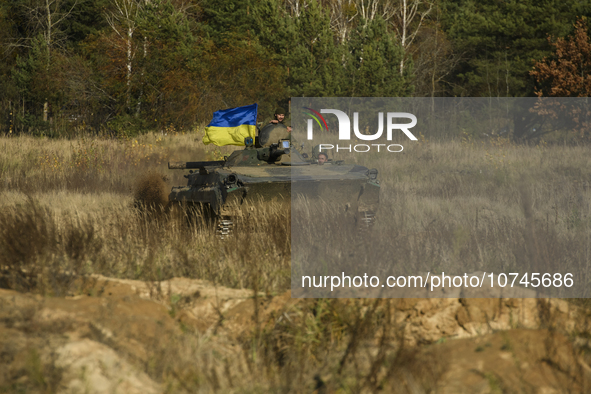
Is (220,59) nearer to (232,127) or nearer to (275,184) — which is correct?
(232,127)

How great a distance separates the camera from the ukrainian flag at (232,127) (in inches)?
470

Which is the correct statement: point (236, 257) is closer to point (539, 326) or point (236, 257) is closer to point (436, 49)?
point (539, 326)

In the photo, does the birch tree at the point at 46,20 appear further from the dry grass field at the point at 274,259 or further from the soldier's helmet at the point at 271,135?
the soldier's helmet at the point at 271,135

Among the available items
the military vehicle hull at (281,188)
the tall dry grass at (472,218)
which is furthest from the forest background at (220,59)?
the military vehicle hull at (281,188)

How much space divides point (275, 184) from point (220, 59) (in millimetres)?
20986

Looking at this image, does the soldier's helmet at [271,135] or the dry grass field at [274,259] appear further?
the soldier's helmet at [271,135]

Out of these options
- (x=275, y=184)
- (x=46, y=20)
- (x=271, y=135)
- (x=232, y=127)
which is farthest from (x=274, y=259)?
(x=46, y=20)

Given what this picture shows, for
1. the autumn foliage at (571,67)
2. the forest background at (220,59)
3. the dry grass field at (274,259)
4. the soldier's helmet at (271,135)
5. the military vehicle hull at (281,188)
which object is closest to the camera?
the dry grass field at (274,259)

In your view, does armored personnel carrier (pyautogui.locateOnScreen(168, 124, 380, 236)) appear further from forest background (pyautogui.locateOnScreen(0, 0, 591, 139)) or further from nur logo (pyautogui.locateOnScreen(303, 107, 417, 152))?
forest background (pyautogui.locateOnScreen(0, 0, 591, 139))

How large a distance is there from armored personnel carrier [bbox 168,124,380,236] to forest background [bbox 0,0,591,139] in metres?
14.3

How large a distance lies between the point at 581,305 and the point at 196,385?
131 inches

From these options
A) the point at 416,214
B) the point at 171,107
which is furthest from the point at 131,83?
the point at 416,214

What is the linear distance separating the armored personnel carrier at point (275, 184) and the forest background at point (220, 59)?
47.1 ft

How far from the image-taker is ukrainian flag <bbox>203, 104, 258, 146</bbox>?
Answer: 39.1 feet
